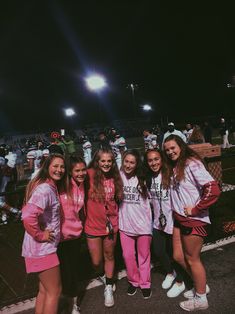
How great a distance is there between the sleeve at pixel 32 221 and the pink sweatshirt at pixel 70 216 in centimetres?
52

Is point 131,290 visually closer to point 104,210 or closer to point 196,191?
point 104,210

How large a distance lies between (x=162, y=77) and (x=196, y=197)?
61306 mm

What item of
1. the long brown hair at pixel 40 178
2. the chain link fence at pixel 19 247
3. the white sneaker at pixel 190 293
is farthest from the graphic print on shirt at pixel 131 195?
the chain link fence at pixel 19 247

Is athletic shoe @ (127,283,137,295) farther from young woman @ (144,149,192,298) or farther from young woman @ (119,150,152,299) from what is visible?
young woman @ (144,149,192,298)

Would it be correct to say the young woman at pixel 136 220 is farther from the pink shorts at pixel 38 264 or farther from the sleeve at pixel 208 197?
the pink shorts at pixel 38 264

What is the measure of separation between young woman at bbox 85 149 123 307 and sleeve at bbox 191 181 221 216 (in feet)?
3.19

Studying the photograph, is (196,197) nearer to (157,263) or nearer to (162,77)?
(157,263)

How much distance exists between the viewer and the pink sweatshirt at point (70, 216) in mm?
3314

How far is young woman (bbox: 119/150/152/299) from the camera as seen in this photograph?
144 inches

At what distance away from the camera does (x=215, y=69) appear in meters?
56.2

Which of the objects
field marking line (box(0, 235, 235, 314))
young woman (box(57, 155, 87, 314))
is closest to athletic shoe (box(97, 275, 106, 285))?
field marking line (box(0, 235, 235, 314))

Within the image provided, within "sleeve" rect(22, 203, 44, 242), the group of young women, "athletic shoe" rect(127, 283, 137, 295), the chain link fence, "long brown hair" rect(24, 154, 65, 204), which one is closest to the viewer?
"sleeve" rect(22, 203, 44, 242)

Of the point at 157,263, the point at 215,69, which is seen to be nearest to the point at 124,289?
the point at 157,263

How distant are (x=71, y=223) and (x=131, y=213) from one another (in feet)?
2.43
